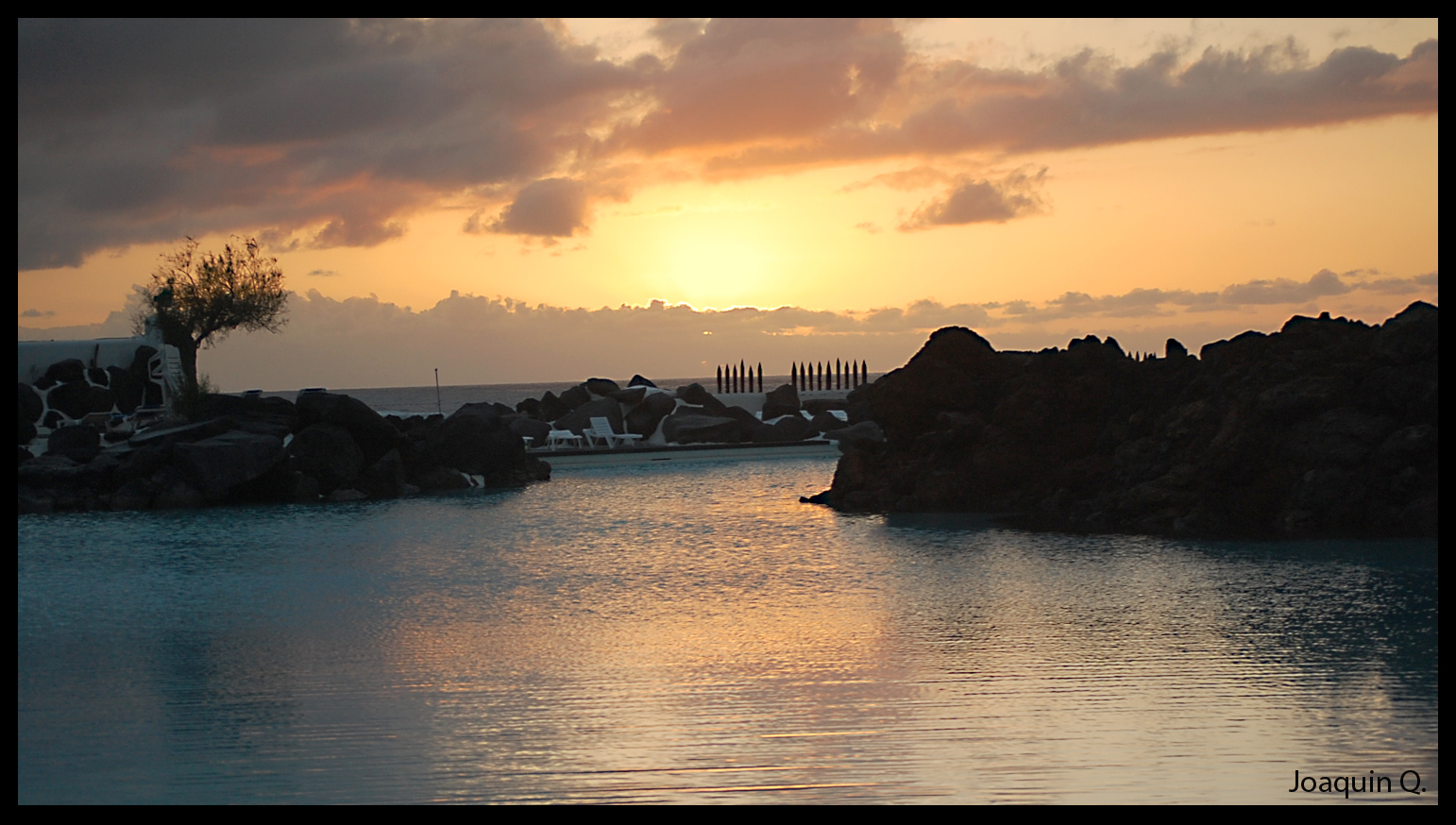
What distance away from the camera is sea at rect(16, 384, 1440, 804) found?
195 inches

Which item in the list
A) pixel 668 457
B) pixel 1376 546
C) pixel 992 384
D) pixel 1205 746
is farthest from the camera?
pixel 668 457

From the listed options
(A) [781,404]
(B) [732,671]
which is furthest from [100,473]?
(A) [781,404]

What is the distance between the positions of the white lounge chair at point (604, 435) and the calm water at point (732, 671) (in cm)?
1741

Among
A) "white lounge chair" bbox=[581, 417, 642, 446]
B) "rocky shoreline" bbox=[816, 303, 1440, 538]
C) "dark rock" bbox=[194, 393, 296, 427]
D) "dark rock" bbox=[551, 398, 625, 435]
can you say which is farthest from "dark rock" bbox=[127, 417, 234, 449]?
"rocky shoreline" bbox=[816, 303, 1440, 538]

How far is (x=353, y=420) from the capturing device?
23.1 meters

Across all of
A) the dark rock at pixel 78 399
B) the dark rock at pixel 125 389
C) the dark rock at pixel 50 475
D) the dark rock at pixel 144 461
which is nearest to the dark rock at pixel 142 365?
the dark rock at pixel 125 389

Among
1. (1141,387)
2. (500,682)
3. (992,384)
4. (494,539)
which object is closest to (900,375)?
(992,384)

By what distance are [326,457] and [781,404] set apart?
19642 millimetres

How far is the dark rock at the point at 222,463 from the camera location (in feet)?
68.2

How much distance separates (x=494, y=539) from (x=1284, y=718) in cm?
1098

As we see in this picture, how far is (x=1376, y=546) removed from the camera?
12.5 meters

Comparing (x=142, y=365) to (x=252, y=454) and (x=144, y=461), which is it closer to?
(x=144, y=461)
